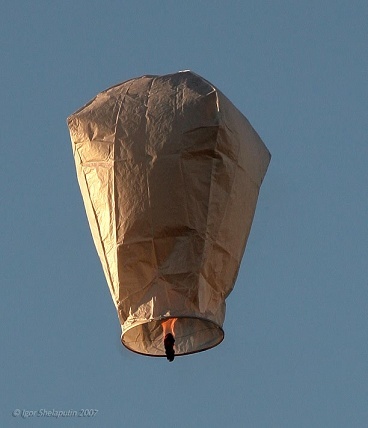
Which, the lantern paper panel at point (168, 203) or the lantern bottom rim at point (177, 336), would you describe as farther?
the lantern bottom rim at point (177, 336)

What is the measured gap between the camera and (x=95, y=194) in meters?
24.6

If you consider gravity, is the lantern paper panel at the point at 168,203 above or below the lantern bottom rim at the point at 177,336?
above

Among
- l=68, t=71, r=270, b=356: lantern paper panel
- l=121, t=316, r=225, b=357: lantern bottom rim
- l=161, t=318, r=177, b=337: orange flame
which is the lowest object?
l=121, t=316, r=225, b=357: lantern bottom rim

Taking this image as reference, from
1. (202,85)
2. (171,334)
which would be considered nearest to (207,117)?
(202,85)

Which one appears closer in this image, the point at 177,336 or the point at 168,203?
the point at 168,203

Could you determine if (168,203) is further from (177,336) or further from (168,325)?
(177,336)

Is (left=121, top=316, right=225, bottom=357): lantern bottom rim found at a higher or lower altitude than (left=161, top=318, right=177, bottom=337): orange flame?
lower

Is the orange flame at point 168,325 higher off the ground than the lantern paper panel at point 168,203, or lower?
lower

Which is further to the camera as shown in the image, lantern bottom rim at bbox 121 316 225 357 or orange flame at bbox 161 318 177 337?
lantern bottom rim at bbox 121 316 225 357

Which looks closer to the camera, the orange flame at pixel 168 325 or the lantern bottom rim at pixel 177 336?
the orange flame at pixel 168 325

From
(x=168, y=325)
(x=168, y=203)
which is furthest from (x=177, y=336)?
(x=168, y=203)

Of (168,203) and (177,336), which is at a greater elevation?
(168,203)

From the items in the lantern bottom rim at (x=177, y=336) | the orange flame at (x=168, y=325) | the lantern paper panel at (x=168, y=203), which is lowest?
the lantern bottom rim at (x=177, y=336)

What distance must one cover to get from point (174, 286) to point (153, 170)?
107cm
